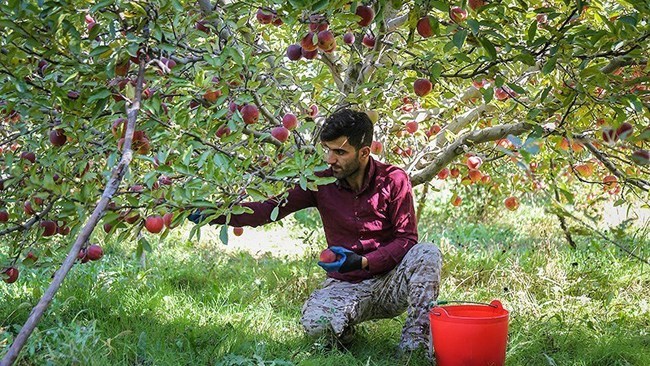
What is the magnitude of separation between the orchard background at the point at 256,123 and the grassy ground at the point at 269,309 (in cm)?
2

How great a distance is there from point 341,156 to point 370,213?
29cm

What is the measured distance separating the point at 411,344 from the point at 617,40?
1.35 metres

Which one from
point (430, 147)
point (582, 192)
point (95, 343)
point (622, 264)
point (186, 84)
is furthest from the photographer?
point (582, 192)

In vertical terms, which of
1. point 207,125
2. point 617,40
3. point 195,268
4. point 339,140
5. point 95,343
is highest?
point 617,40

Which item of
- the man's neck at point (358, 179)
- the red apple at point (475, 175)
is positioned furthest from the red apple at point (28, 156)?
the red apple at point (475, 175)

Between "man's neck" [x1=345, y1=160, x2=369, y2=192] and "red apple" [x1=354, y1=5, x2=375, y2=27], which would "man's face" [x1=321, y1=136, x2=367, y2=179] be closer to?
"man's neck" [x1=345, y1=160, x2=369, y2=192]

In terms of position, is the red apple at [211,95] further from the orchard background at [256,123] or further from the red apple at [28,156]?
the red apple at [28,156]

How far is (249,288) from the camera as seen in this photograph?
3965mm

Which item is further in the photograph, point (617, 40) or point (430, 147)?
point (430, 147)

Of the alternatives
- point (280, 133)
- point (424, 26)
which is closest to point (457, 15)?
point (424, 26)

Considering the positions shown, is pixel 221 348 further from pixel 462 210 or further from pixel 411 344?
pixel 462 210

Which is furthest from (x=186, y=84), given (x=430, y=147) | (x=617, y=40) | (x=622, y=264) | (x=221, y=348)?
(x=622, y=264)

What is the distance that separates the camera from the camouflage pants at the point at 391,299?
288 centimetres

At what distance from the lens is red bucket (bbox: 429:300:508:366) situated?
8.57 feet
